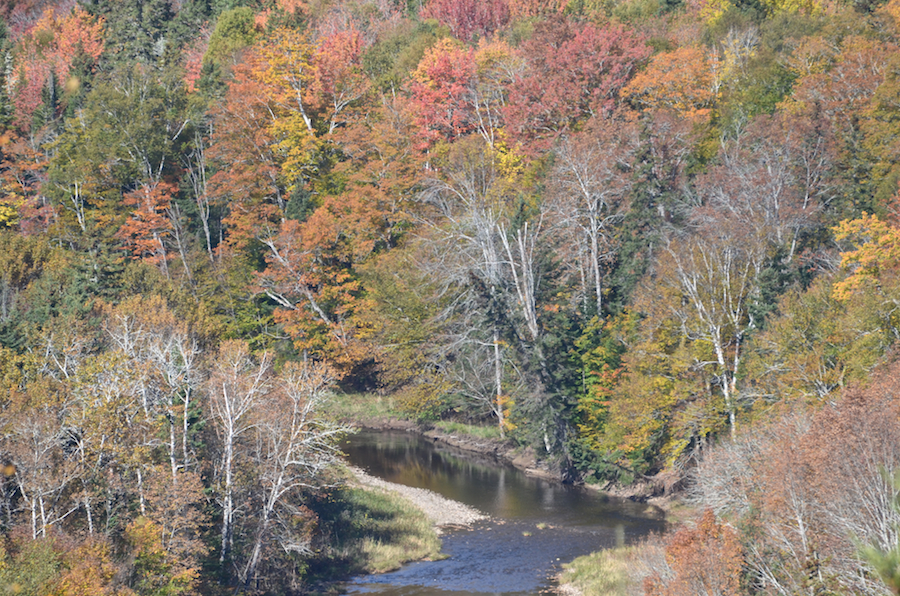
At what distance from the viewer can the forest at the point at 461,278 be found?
27.9 metres

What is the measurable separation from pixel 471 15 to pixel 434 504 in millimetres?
66282

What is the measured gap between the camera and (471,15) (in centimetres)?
9738

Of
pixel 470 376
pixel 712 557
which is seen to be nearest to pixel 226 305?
pixel 470 376

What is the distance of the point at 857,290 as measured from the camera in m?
35.1

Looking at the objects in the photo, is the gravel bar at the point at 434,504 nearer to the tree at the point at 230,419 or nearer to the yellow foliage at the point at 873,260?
the tree at the point at 230,419

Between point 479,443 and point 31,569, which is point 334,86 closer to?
point 479,443

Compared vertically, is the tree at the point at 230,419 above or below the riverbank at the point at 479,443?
above

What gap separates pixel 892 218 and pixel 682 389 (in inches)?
485

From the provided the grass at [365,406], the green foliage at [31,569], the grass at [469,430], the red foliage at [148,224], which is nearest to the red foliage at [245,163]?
the red foliage at [148,224]

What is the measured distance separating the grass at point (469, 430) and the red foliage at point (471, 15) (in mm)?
50575

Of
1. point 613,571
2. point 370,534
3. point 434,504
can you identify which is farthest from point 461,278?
point 613,571

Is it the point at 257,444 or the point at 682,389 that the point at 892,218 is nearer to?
the point at 682,389

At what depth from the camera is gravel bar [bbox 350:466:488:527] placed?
42.4m

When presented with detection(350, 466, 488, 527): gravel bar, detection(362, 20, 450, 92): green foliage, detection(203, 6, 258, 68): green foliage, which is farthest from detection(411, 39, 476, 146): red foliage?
detection(350, 466, 488, 527): gravel bar
